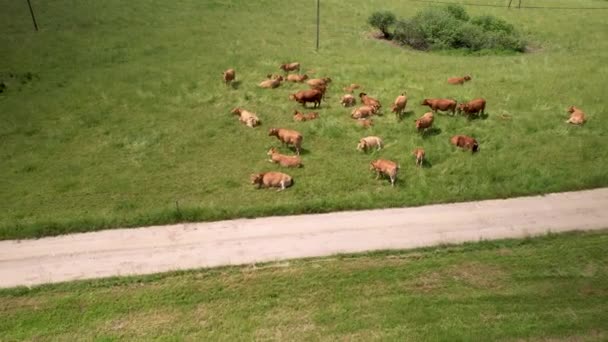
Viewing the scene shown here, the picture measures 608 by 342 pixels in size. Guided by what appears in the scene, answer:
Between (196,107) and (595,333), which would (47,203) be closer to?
(196,107)

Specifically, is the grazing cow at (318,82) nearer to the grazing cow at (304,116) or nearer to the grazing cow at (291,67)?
the grazing cow at (291,67)

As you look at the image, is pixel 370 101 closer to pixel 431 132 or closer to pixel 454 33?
pixel 431 132

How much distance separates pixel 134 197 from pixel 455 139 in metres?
12.4

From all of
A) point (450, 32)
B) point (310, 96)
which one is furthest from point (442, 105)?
point (450, 32)

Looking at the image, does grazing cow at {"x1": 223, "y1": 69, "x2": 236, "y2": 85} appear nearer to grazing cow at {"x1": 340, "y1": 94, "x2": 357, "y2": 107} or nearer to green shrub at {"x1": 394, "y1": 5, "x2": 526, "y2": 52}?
grazing cow at {"x1": 340, "y1": 94, "x2": 357, "y2": 107}

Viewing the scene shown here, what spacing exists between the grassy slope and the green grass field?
295 centimetres

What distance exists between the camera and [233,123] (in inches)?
908

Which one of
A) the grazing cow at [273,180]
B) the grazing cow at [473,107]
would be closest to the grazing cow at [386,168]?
the grazing cow at [273,180]

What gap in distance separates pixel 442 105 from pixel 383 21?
20096mm

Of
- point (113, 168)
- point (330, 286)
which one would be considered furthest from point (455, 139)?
point (113, 168)

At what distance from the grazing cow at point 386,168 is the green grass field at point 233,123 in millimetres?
416

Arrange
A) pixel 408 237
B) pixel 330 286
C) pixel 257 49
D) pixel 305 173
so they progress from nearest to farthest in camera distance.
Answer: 1. pixel 330 286
2. pixel 408 237
3. pixel 305 173
4. pixel 257 49

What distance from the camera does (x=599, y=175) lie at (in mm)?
17766

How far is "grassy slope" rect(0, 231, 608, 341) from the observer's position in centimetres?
1180
